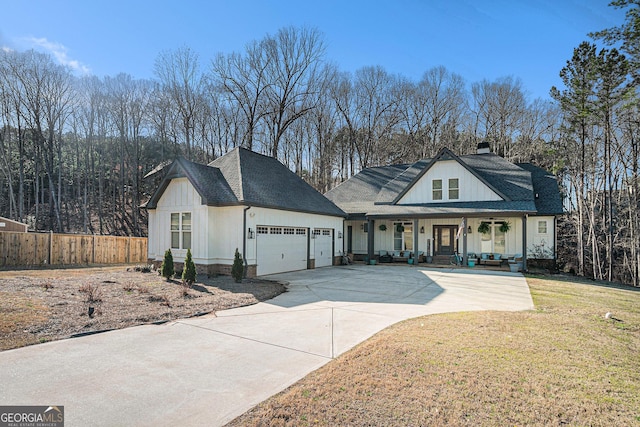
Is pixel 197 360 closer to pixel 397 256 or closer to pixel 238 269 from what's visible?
pixel 238 269

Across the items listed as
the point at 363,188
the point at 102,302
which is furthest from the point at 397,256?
the point at 102,302

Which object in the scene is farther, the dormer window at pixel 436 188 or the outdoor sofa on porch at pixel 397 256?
the outdoor sofa on porch at pixel 397 256

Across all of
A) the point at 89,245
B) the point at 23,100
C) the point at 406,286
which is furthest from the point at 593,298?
the point at 23,100

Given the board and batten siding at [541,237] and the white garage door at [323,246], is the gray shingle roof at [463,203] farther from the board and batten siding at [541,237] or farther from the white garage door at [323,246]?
the white garage door at [323,246]

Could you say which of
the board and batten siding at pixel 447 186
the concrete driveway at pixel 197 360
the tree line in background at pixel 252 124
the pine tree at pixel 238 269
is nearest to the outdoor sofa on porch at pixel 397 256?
the board and batten siding at pixel 447 186

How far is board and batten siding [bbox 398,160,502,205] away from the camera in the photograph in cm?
1898

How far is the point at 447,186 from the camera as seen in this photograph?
19906 millimetres

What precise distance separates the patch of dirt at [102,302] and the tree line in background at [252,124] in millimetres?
18563

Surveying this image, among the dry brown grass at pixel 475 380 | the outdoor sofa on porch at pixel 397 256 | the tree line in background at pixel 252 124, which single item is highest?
the tree line in background at pixel 252 124

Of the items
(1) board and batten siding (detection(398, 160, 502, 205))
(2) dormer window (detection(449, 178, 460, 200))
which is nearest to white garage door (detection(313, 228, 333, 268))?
(1) board and batten siding (detection(398, 160, 502, 205))

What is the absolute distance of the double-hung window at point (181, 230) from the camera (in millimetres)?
14047

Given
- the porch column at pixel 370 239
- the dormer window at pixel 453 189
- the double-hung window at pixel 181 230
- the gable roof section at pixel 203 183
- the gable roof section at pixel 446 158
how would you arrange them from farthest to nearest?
1. the porch column at pixel 370 239
2. the dormer window at pixel 453 189
3. the gable roof section at pixel 446 158
4. the double-hung window at pixel 181 230
5. the gable roof section at pixel 203 183

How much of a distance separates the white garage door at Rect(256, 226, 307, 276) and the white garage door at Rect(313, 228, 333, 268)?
3.25 ft

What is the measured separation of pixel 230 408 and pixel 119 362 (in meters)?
2.16
